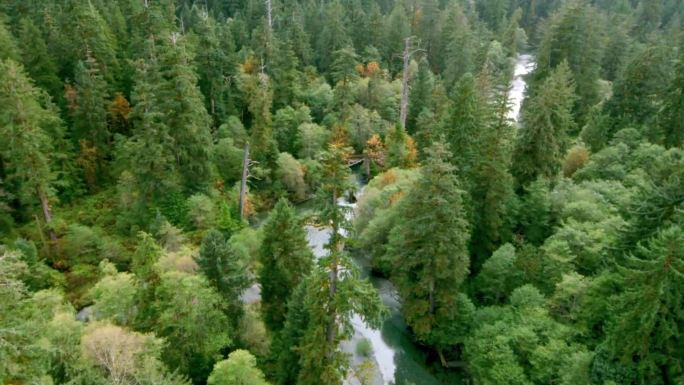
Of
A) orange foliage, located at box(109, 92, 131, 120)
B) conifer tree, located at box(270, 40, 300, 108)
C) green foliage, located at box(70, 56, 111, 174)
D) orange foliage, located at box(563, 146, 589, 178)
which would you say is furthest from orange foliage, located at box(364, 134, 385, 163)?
green foliage, located at box(70, 56, 111, 174)

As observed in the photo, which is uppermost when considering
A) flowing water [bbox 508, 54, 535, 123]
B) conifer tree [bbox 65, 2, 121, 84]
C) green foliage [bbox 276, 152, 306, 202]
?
conifer tree [bbox 65, 2, 121, 84]

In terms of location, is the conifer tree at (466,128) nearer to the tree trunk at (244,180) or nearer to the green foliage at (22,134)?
the tree trunk at (244,180)

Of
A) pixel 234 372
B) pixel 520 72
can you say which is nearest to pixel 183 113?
pixel 234 372

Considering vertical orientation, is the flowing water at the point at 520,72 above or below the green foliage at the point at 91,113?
below

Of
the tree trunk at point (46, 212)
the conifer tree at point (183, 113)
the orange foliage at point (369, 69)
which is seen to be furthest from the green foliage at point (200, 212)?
the orange foliage at point (369, 69)

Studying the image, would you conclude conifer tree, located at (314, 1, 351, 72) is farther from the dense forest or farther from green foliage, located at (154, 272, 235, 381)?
green foliage, located at (154, 272, 235, 381)
